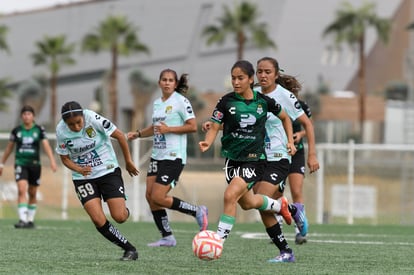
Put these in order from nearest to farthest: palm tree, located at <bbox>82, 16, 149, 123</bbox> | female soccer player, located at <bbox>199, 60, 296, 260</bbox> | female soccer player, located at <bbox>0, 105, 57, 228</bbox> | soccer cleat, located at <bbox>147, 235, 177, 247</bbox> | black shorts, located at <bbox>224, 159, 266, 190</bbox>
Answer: female soccer player, located at <bbox>199, 60, 296, 260</bbox> → black shorts, located at <bbox>224, 159, 266, 190</bbox> → soccer cleat, located at <bbox>147, 235, 177, 247</bbox> → female soccer player, located at <bbox>0, 105, 57, 228</bbox> → palm tree, located at <bbox>82, 16, 149, 123</bbox>

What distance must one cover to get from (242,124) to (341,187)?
15.5 meters

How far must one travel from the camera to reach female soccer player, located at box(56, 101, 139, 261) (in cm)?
994

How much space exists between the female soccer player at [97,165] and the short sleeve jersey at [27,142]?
583 centimetres

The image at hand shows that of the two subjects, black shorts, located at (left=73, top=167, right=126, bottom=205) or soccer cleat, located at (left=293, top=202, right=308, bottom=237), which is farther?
soccer cleat, located at (left=293, top=202, right=308, bottom=237)

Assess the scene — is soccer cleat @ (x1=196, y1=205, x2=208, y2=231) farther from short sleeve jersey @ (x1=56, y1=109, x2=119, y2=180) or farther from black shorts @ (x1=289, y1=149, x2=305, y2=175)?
short sleeve jersey @ (x1=56, y1=109, x2=119, y2=180)

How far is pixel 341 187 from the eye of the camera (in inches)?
982

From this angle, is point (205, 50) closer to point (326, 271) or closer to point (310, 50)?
point (310, 50)

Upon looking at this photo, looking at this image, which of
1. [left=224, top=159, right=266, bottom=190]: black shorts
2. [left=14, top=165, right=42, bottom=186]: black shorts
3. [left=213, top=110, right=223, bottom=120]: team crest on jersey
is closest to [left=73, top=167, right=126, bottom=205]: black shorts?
[left=224, top=159, right=266, bottom=190]: black shorts

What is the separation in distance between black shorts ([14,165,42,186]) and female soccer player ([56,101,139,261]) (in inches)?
237

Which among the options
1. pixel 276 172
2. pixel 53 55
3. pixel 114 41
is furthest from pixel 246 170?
Answer: pixel 53 55

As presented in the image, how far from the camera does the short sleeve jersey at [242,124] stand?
9734 mm

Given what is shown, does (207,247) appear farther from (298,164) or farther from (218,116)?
(298,164)

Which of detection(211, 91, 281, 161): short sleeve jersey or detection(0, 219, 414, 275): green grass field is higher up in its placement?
detection(211, 91, 281, 161): short sleeve jersey

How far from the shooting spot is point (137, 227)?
17.0m
